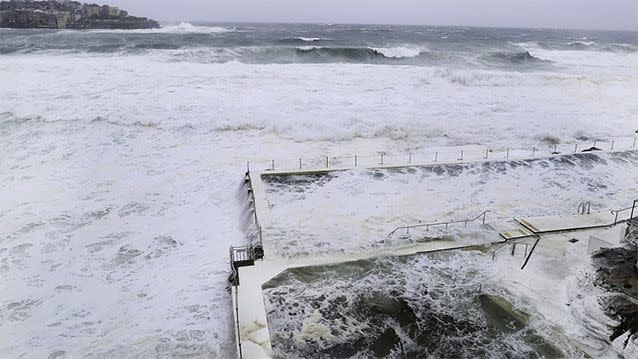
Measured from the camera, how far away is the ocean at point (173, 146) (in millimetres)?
6750

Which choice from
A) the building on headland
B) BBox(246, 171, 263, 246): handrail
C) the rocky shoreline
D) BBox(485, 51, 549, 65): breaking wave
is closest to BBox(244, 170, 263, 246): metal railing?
BBox(246, 171, 263, 246): handrail

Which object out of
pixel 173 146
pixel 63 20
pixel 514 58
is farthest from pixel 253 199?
pixel 63 20

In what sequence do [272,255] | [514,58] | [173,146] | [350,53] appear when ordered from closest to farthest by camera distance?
[272,255]
[173,146]
[350,53]
[514,58]

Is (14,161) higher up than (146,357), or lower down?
higher up

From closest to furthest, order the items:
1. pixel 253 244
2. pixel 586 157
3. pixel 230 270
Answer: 1. pixel 230 270
2. pixel 253 244
3. pixel 586 157

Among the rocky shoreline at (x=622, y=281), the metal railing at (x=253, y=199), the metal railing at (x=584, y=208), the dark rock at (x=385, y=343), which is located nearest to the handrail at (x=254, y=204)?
the metal railing at (x=253, y=199)

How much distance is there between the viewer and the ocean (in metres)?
6.75

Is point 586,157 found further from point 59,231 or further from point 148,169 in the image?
point 59,231

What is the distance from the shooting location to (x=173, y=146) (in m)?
14.2

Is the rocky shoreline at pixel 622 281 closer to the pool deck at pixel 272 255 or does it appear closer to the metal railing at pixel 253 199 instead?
the pool deck at pixel 272 255

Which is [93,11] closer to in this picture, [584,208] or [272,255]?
[272,255]

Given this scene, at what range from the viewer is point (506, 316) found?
635cm

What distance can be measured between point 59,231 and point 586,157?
1404 centimetres

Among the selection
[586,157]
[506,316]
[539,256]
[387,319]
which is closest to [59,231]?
[387,319]
